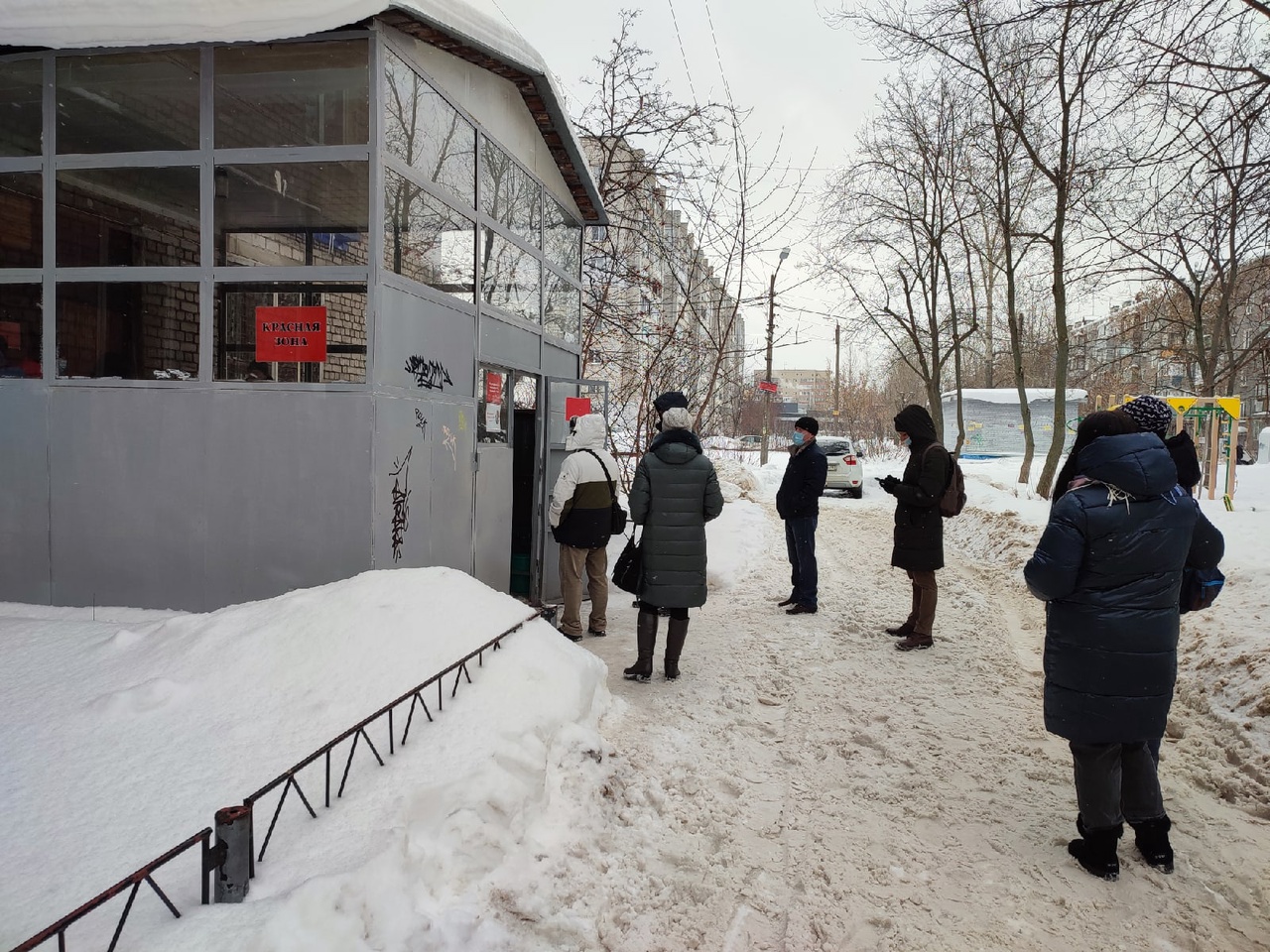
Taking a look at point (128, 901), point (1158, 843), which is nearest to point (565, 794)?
point (128, 901)

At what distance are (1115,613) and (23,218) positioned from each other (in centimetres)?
674

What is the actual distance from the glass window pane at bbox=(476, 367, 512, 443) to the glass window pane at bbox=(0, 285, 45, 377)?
2981mm

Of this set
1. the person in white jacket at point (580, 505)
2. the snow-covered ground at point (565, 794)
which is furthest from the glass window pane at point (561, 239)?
the snow-covered ground at point (565, 794)

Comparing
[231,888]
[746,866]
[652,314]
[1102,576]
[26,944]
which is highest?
[652,314]

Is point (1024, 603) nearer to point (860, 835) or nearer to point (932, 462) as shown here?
point (932, 462)

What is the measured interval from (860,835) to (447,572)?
112 inches

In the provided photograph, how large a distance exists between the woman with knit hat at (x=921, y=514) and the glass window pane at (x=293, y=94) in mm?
4588

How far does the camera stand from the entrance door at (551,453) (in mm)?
7914

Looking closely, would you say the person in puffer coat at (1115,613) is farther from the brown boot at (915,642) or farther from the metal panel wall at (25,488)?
the metal panel wall at (25,488)

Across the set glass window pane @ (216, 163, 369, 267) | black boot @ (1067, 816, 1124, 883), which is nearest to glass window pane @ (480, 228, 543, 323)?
glass window pane @ (216, 163, 369, 267)

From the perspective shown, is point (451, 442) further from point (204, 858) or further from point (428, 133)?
point (204, 858)

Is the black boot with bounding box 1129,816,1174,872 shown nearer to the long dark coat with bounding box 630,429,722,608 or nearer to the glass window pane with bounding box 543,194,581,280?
the long dark coat with bounding box 630,429,722,608

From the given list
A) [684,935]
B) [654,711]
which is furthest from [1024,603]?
[684,935]

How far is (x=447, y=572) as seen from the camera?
16.6 feet
